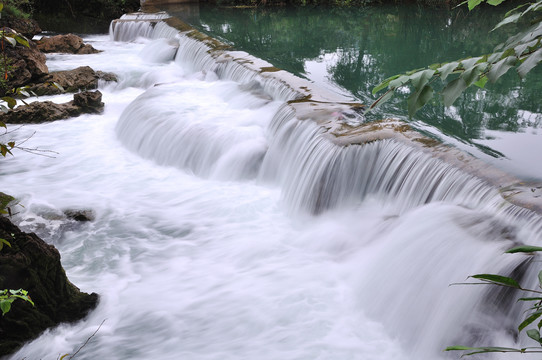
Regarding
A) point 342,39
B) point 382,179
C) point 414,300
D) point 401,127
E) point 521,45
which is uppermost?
point 342,39

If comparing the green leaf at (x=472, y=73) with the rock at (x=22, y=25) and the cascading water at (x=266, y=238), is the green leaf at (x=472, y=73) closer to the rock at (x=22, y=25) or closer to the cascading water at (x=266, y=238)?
the cascading water at (x=266, y=238)

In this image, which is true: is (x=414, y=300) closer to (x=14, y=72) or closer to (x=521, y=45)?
(x=521, y=45)

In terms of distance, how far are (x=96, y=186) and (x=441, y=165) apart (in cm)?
415

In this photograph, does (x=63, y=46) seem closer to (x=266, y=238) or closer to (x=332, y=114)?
(x=332, y=114)

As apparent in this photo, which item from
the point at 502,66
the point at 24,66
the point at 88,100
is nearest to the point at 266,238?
the point at 502,66

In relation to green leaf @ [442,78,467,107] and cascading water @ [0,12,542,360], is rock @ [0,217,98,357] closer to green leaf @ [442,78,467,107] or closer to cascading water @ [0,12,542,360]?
cascading water @ [0,12,542,360]

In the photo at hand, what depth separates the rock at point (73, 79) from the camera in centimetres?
1036

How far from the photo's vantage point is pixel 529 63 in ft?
4.14

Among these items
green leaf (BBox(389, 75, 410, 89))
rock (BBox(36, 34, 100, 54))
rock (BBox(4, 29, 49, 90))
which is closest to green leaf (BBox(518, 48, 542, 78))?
green leaf (BBox(389, 75, 410, 89))

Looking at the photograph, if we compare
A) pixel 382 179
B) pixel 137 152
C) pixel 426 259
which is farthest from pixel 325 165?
pixel 137 152

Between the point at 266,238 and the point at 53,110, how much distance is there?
5596 millimetres

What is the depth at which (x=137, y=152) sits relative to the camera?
781 centimetres

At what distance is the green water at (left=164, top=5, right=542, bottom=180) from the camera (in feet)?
19.0

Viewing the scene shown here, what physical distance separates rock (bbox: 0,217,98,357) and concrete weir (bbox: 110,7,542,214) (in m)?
2.67
